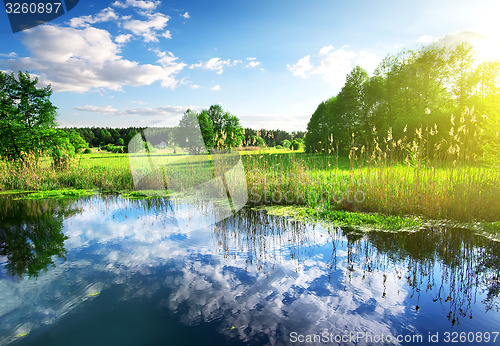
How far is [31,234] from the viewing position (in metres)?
5.89

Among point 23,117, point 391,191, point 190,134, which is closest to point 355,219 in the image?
point 391,191

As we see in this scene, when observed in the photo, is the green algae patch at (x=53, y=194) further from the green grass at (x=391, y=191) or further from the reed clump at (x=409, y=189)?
the reed clump at (x=409, y=189)

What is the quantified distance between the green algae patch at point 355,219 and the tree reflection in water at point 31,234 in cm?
501

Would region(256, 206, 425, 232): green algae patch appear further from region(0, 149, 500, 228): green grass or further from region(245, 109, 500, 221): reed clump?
region(245, 109, 500, 221): reed clump

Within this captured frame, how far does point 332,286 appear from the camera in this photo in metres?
3.49

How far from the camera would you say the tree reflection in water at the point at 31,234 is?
4.39m

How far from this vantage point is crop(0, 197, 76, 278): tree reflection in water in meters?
4.39

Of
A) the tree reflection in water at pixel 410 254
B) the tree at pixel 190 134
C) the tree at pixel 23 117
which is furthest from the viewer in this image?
the tree at pixel 190 134

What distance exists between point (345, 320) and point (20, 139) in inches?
721

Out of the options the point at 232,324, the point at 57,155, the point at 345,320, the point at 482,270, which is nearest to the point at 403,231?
the point at 482,270

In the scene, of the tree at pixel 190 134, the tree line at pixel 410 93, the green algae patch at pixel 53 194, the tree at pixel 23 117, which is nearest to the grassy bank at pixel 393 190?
the green algae patch at pixel 53 194

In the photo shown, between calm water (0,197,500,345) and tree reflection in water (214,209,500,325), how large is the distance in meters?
0.02

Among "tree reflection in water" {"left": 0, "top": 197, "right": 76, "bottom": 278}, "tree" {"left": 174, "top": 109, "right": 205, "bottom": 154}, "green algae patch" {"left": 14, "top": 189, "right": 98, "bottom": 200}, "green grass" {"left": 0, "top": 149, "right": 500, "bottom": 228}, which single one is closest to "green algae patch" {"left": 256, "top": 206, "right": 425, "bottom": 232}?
"green grass" {"left": 0, "top": 149, "right": 500, "bottom": 228}

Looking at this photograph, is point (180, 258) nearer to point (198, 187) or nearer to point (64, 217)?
point (64, 217)
